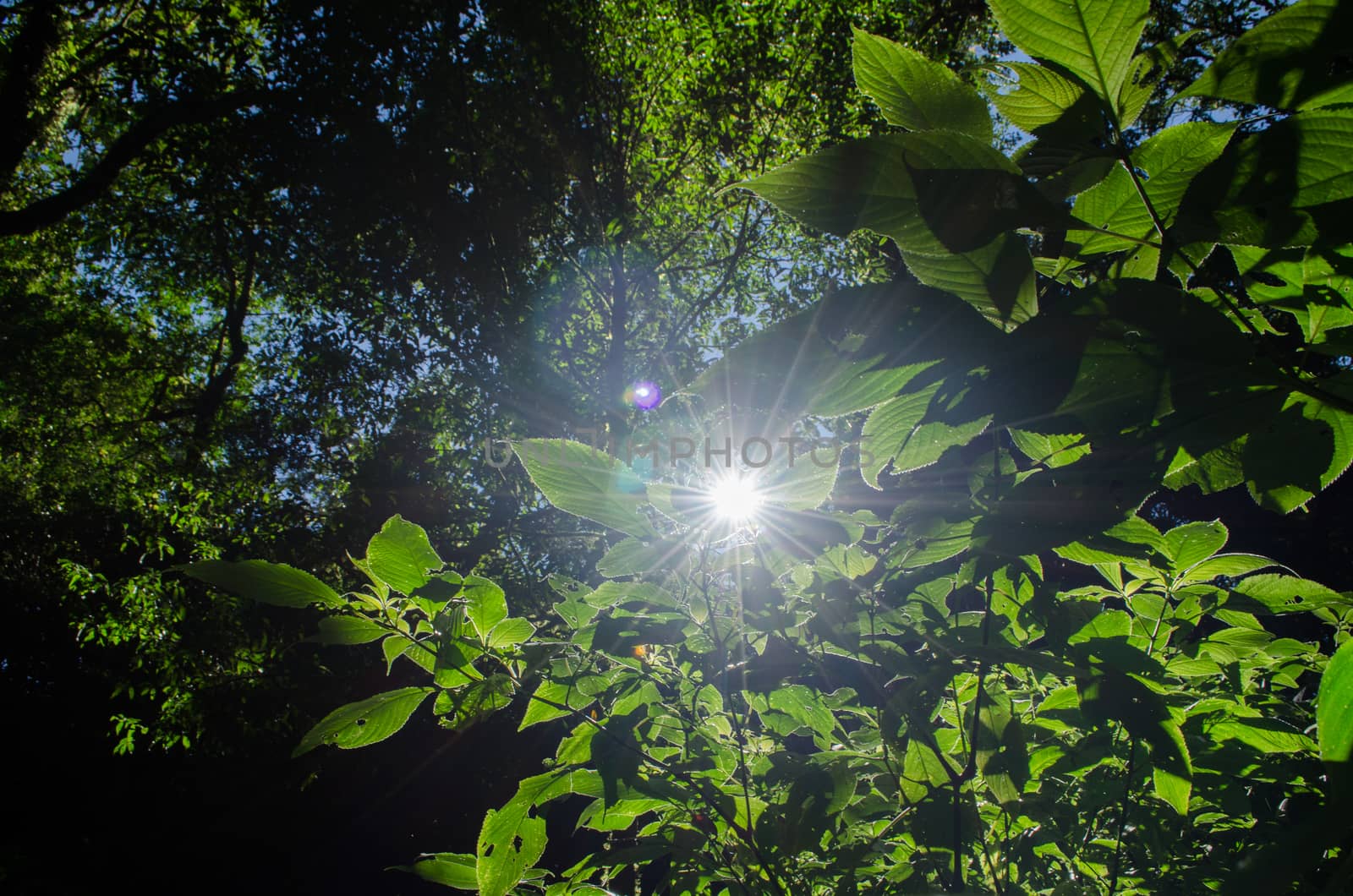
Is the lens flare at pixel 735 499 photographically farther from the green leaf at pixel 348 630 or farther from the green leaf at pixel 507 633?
the green leaf at pixel 348 630

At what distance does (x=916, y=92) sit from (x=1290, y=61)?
0.24 meters

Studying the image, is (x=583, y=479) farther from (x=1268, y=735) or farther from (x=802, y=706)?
(x=1268, y=735)

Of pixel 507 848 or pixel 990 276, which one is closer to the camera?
pixel 990 276

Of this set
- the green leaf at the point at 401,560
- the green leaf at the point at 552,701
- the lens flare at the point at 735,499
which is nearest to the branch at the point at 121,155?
the green leaf at the point at 401,560

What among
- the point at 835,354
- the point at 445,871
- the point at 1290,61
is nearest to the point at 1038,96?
the point at 1290,61

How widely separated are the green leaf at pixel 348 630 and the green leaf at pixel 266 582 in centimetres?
2

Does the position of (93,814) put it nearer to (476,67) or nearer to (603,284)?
(603,284)

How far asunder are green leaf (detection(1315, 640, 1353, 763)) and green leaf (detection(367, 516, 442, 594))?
665 millimetres

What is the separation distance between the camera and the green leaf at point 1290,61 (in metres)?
0.39

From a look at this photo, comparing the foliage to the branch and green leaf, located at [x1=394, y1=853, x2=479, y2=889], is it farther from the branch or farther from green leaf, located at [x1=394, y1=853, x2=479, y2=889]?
the branch

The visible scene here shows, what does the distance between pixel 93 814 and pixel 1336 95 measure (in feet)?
37.3

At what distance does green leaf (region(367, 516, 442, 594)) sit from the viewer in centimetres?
66

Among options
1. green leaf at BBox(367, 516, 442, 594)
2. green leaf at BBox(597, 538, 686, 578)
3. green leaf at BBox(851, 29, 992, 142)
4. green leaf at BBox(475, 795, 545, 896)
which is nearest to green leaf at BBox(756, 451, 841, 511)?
green leaf at BBox(597, 538, 686, 578)

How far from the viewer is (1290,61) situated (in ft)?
1.33
